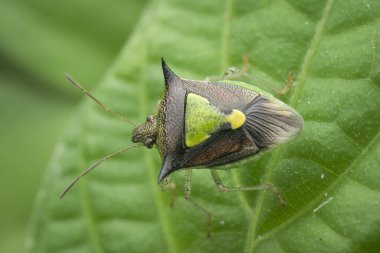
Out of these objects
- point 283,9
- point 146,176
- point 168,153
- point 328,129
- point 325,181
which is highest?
point 283,9

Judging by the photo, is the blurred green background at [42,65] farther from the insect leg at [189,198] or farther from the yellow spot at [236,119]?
the yellow spot at [236,119]

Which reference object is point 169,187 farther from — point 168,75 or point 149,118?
point 168,75

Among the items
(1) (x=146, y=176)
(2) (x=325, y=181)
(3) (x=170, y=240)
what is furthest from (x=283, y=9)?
(3) (x=170, y=240)

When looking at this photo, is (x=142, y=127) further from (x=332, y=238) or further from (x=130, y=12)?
(x=130, y=12)

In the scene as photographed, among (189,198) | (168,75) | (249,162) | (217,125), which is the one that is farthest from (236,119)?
(189,198)

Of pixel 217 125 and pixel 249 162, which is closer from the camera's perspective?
pixel 217 125

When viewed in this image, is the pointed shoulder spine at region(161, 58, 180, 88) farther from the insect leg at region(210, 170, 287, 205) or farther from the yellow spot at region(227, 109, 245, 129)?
the insect leg at region(210, 170, 287, 205)
